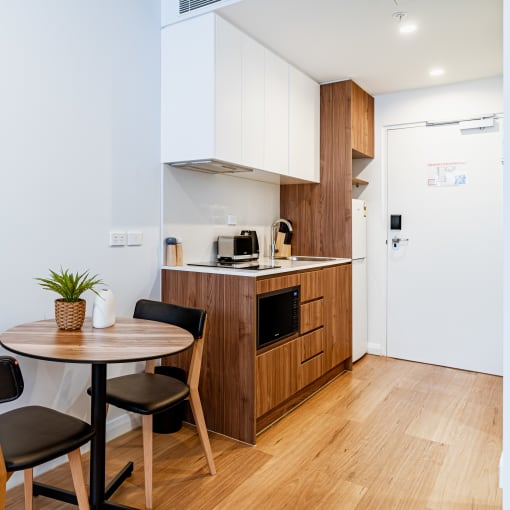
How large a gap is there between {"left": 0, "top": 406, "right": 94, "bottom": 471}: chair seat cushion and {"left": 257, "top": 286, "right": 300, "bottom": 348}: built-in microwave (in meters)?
1.21

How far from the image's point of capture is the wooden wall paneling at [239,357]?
8.16 feet

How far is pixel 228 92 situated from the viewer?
107 inches

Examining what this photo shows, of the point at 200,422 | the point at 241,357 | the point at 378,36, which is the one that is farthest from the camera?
the point at 378,36

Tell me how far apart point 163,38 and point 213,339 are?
6.24ft

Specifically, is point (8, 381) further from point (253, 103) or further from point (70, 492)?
point (253, 103)

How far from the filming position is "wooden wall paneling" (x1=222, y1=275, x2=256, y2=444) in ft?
8.16

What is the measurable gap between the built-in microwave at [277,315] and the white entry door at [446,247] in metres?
1.66

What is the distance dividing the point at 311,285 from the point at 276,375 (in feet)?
2.40

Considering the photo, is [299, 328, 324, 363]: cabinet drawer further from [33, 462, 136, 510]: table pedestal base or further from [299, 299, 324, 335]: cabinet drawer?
[33, 462, 136, 510]: table pedestal base

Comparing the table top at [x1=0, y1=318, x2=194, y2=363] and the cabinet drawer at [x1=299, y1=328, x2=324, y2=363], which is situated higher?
the table top at [x1=0, y1=318, x2=194, y2=363]

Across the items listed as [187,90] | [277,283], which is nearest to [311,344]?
[277,283]

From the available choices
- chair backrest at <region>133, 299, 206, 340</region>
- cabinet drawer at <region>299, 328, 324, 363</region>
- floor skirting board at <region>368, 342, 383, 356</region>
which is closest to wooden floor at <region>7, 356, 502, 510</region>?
cabinet drawer at <region>299, 328, 324, 363</region>

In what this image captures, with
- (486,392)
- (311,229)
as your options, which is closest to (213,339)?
(311,229)

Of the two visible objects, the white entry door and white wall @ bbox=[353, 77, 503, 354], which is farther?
white wall @ bbox=[353, 77, 503, 354]
